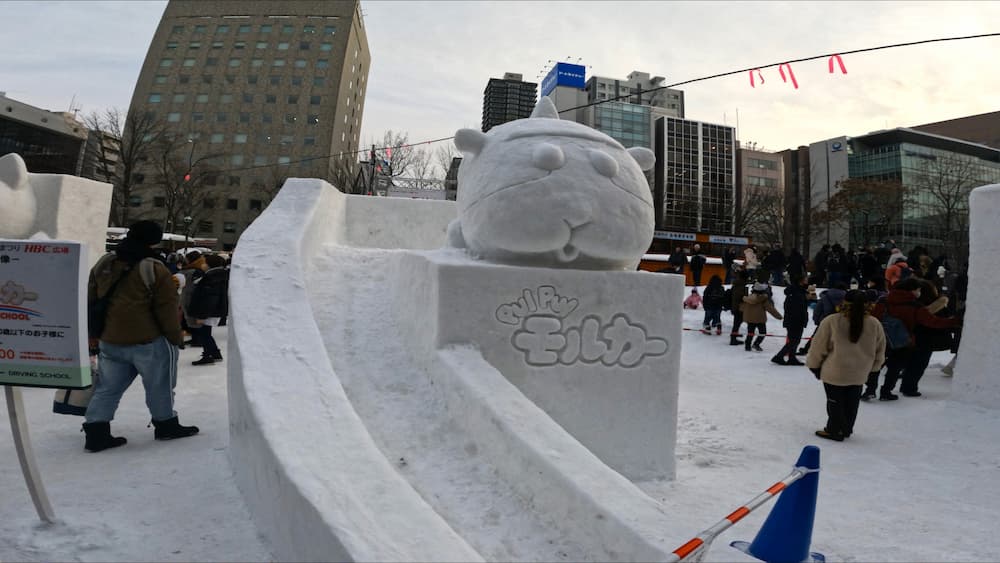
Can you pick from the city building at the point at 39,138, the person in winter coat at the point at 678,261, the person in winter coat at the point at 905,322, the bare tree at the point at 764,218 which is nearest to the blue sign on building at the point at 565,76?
the bare tree at the point at 764,218

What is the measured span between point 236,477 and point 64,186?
7.05m

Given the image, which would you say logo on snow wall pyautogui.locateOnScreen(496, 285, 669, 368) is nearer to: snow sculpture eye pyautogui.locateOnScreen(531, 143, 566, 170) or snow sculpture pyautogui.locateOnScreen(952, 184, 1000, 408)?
snow sculpture eye pyautogui.locateOnScreen(531, 143, 566, 170)

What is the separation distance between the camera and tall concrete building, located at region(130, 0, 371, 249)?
50.6m

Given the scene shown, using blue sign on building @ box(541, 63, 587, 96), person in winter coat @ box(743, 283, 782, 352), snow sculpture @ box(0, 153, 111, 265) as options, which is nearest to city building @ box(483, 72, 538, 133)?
blue sign on building @ box(541, 63, 587, 96)

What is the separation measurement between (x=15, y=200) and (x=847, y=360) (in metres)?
10.3

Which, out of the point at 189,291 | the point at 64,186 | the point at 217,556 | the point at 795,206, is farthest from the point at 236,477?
the point at 795,206

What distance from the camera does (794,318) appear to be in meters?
9.33

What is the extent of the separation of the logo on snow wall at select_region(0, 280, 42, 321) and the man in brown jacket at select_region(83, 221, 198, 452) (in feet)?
3.55

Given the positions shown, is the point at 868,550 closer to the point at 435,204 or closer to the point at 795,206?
the point at 435,204

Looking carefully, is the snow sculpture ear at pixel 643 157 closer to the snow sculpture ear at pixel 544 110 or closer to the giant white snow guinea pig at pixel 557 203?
the giant white snow guinea pig at pixel 557 203

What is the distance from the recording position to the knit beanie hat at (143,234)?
13.0 feet

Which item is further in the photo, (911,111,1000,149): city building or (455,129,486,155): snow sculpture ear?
(911,111,1000,149): city building

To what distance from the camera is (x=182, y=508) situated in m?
2.91

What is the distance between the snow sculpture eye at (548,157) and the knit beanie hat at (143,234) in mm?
2754
